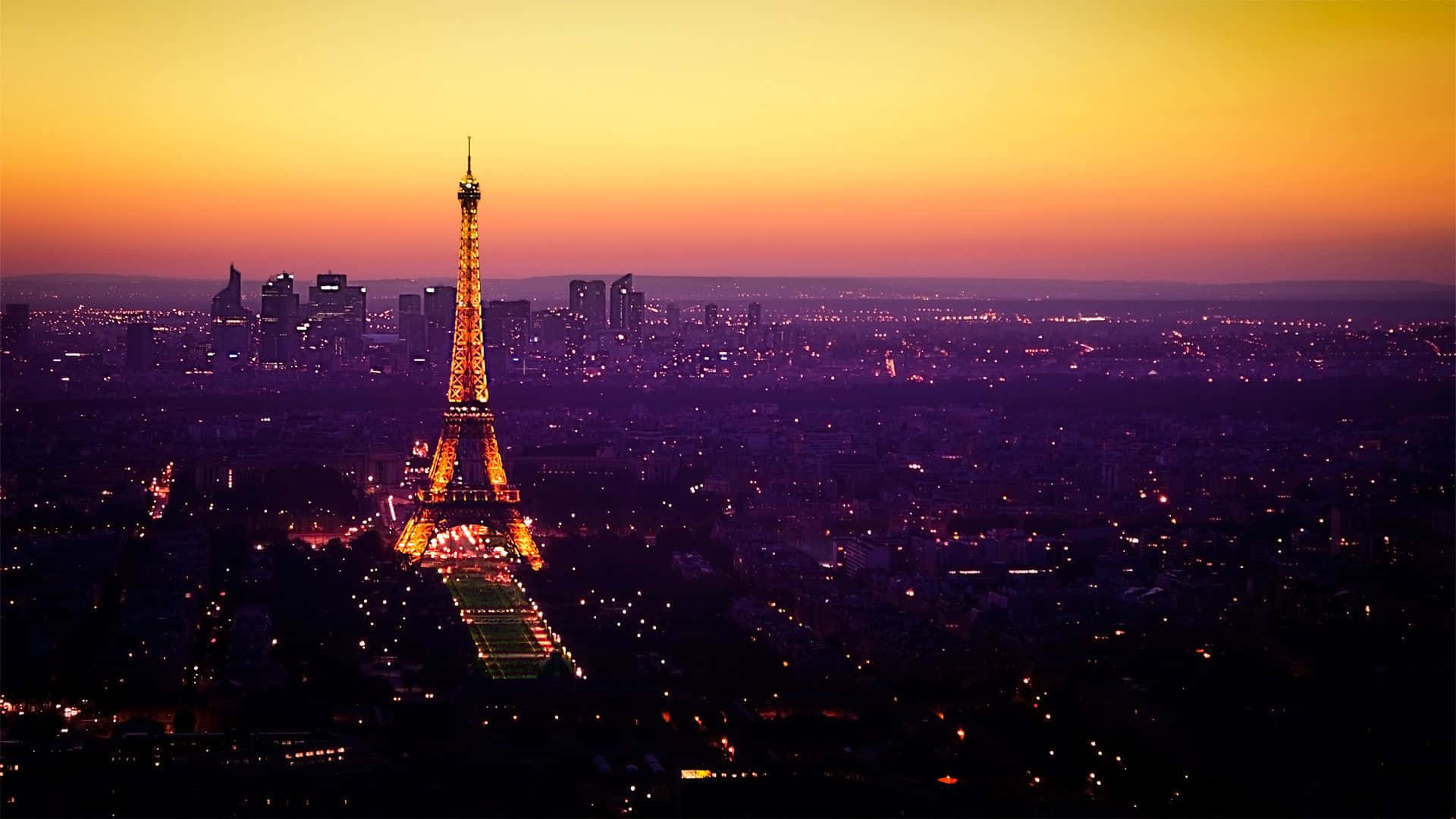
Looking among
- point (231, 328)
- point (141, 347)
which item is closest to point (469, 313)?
point (141, 347)

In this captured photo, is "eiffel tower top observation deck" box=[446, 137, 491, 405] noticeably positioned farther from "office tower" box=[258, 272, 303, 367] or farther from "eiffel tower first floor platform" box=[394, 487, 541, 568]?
"office tower" box=[258, 272, 303, 367]

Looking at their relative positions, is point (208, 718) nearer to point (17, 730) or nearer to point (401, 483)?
point (17, 730)

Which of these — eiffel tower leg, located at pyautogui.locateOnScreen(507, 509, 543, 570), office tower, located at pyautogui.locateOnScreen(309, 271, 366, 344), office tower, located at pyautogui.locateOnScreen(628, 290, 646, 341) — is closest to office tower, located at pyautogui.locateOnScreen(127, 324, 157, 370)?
office tower, located at pyautogui.locateOnScreen(309, 271, 366, 344)

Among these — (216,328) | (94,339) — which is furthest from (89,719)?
(216,328)

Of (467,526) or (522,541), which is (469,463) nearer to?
(467,526)

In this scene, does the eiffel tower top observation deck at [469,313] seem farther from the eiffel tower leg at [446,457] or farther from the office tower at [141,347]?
the office tower at [141,347]

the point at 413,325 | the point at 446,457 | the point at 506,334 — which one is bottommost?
the point at 446,457

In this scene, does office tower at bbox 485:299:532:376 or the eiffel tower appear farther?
office tower at bbox 485:299:532:376
